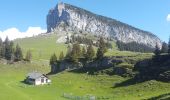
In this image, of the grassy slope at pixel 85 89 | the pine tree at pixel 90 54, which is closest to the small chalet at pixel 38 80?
the grassy slope at pixel 85 89

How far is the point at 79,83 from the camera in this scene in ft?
399

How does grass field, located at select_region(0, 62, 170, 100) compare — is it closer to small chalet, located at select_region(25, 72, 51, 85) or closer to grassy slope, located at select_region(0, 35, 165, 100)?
grassy slope, located at select_region(0, 35, 165, 100)

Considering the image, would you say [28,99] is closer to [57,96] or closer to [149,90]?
[57,96]

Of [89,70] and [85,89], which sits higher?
[89,70]

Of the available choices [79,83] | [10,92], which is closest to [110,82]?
[79,83]

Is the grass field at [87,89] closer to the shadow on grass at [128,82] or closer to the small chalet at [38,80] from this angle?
the shadow on grass at [128,82]

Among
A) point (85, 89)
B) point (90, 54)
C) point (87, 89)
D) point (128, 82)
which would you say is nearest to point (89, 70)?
point (90, 54)

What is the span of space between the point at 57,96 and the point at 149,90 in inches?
969

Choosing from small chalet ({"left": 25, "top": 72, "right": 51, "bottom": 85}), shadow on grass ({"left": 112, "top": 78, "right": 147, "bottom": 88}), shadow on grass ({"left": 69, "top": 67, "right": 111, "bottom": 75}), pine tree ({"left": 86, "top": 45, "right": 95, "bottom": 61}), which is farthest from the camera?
pine tree ({"left": 86, "top": 45, "right": 95, "bottom": 61})

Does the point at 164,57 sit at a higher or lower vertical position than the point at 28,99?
higher

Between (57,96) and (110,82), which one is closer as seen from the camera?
(57,96)

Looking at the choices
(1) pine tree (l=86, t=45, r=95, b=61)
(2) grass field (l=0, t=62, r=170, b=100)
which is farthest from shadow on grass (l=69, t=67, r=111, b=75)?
(1) pine tree (l=86, t=45, r=95, b=61)

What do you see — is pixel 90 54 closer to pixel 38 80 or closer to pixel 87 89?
pixel 38 80

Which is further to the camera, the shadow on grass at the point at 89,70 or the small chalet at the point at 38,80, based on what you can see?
the shadow on grass at the point at 89,70
